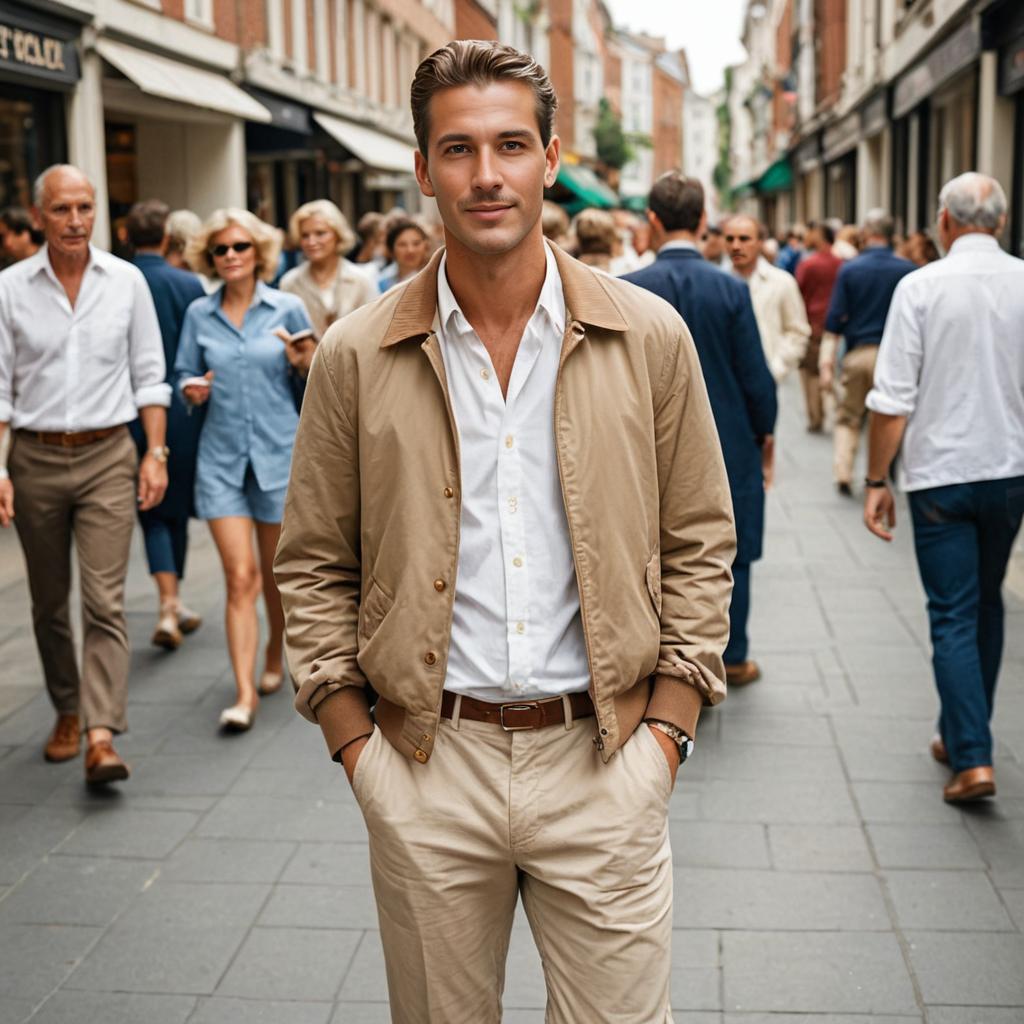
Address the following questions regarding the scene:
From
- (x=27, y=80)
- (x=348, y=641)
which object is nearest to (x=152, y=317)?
(x=348, y=641)

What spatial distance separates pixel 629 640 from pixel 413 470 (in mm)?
431

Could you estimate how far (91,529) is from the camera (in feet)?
18.6

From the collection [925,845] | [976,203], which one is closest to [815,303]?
[976,203]

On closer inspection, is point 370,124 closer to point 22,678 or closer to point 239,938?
point 22,678

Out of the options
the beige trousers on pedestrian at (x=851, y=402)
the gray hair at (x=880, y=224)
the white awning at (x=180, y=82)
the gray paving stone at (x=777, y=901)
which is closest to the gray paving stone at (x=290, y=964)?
the gray paving stone at (x=777, y=901)

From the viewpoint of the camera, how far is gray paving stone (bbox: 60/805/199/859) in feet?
16.3

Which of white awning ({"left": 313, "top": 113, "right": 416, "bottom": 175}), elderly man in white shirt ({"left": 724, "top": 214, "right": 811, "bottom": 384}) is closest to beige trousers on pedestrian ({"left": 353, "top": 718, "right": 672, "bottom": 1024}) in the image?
elderly man in white shirt ({"left": 724, "top": 214, "right": 811, "bottom": 384})

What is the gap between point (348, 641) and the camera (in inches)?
104

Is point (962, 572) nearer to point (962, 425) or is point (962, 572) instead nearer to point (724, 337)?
point (962, 425)

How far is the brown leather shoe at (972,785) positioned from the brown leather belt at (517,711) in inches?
117

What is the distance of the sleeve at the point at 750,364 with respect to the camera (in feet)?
20.1

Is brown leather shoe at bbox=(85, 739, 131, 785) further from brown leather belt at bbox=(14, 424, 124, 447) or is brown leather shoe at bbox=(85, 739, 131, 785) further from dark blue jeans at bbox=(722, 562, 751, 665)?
dark blue jeans at bbox=(722, 562, 751, 665)

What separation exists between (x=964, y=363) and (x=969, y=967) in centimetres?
201

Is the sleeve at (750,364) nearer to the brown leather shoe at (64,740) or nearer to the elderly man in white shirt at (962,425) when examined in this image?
the elderly man in white shirt at (962,425)
